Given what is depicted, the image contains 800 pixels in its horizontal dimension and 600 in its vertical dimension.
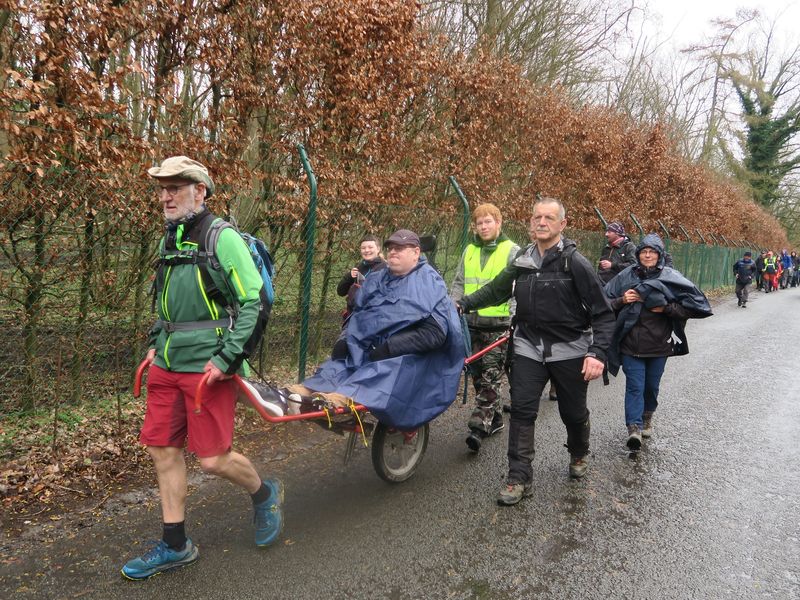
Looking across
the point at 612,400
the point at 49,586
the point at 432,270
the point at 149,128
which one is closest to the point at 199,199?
the point at 432,270

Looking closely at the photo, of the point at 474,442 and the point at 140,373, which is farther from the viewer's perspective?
the point at 474,442

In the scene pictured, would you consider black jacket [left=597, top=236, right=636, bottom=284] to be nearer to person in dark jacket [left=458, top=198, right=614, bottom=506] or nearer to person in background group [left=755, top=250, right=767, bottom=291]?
person in dark jacket [left=458, top=198, right=614, bottom=506]

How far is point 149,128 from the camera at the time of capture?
5.53m

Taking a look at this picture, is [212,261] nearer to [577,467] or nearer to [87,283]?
[87,283]

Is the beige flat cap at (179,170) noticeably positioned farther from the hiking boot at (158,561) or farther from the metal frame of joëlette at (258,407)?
the hiking boot at (158,561)

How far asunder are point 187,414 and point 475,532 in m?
1.87

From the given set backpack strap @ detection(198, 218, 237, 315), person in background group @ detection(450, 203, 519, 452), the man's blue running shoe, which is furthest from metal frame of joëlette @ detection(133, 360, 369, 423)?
person in background group @ detection(450, 203, 519, 452)

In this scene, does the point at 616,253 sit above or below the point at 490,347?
above

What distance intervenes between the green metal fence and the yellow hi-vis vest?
1558 millimetres

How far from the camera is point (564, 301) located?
159 inches

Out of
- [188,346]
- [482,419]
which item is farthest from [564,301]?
[188,346]

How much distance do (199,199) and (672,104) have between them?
35.8 metres

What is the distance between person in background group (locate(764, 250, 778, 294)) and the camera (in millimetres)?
28391

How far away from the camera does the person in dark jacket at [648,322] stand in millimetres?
5164
